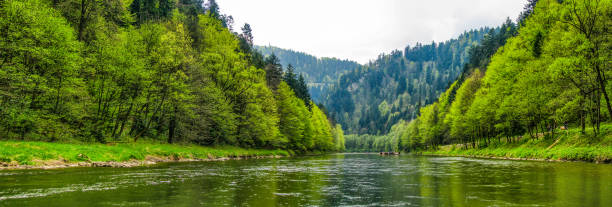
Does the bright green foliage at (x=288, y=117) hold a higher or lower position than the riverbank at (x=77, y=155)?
higher

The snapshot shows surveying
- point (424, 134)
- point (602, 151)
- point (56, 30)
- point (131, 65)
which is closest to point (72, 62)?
point (56, 30)

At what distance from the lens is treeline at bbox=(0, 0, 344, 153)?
24875 millimetres

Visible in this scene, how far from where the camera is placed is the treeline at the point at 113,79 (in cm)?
2488

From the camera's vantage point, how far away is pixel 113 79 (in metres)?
34.7

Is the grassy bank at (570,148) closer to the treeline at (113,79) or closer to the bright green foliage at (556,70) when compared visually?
the bright green foliage at (556,70)

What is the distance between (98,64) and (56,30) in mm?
5714

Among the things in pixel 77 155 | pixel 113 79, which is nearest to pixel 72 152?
pixel 77 155

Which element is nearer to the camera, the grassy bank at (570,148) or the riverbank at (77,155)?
the riverbank at (77,155)

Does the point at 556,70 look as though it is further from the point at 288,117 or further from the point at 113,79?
the point at 288,117

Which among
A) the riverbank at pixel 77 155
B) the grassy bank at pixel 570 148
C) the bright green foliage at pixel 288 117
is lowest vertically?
the riverbank at pixel 77 155

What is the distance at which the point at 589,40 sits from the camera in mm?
28703

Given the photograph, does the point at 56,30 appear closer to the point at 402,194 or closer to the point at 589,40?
the point at 402,194

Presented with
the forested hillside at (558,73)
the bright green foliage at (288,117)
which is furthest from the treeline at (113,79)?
the forested hillside at (558,73)

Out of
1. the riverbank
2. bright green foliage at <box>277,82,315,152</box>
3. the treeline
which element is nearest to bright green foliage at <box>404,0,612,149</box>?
bright green foliage at <box>277,82,315,152</box>
